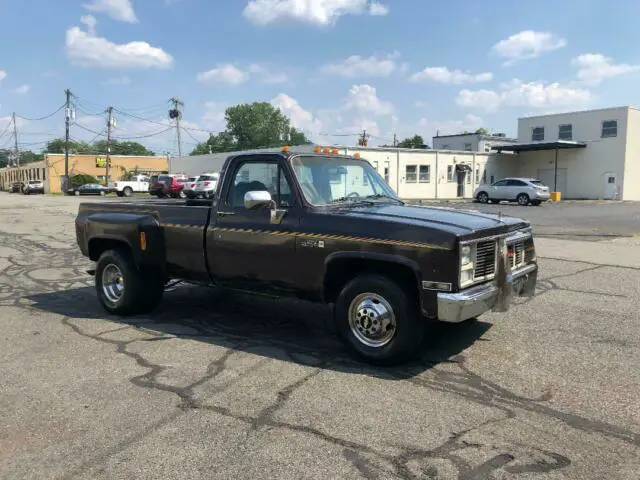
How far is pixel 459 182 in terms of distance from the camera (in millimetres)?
45625

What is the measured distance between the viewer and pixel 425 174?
4294 centimetres

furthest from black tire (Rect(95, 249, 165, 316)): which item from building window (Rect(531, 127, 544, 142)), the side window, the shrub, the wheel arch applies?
the shrub

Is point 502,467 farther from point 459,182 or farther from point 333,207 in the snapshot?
point 459,182

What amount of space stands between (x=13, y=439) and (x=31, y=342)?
7.83 ft

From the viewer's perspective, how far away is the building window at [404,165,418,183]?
4169 cm

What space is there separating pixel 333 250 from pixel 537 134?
50.5 metres

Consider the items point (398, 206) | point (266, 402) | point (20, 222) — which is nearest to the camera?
point (266, 402)

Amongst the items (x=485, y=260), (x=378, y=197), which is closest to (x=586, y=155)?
(x=378, y=197)

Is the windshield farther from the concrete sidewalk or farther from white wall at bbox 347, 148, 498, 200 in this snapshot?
white wall at bbox 347, 148, 498, 200

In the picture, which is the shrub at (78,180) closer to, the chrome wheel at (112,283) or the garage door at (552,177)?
the garage door at (552,177)

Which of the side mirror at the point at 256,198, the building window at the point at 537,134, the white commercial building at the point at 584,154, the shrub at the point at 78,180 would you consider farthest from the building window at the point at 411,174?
the shrub at the point at 78,180

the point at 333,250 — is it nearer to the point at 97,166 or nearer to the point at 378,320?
the point at 378,320

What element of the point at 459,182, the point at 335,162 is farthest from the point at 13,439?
the point at 459,182

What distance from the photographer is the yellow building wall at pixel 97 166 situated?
72688 mm
